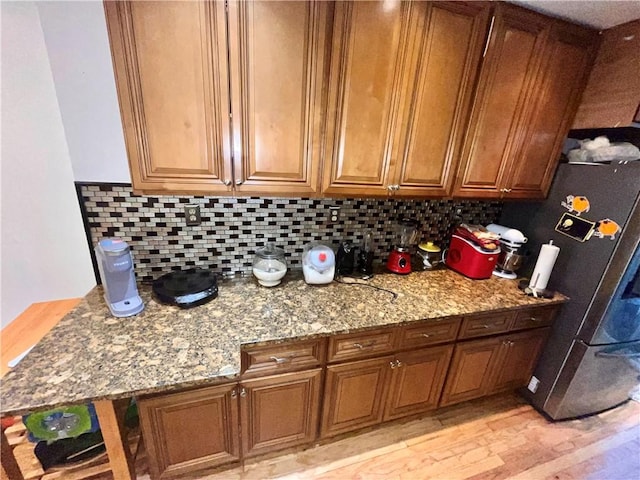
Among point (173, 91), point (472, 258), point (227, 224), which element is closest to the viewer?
point (173, 91)

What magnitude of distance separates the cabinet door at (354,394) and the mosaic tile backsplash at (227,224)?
69 centimetres

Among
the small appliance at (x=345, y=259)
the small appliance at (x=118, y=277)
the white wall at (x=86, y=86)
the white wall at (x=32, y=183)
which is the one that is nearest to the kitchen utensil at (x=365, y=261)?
the small appliance at (x=345, y=259)

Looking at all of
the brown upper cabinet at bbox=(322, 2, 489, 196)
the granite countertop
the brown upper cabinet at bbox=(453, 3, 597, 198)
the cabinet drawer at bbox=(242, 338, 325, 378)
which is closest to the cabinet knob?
the cabinet drawer at bbox=(242, 338, 325, 378)

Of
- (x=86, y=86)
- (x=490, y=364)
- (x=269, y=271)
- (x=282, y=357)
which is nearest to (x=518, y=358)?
(x=490, y=364)

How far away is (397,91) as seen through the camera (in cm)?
125

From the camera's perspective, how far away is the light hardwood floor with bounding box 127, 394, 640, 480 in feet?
4.82

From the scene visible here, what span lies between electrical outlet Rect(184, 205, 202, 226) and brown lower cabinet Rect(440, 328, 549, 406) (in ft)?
5.25

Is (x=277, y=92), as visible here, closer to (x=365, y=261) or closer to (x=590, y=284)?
(x=365, y=261)

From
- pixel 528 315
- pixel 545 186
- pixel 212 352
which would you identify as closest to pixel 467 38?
pixel 545 186

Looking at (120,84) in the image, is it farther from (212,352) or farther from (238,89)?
(212,352)

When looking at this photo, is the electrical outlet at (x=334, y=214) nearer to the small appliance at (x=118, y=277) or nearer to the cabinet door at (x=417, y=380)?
the cabinet door at (x=417, y=380)

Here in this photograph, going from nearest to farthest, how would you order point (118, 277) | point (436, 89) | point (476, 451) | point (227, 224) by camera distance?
1. point (118, 277)
2. point (436, 89)
3. point (227, 224)
4. point (476, 451)

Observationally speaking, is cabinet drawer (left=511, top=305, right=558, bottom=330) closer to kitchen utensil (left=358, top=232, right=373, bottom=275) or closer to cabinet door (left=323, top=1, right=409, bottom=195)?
kitchen utensil (left=358, top=232, right=373, bottom=275)

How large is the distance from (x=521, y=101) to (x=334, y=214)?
1159mm
